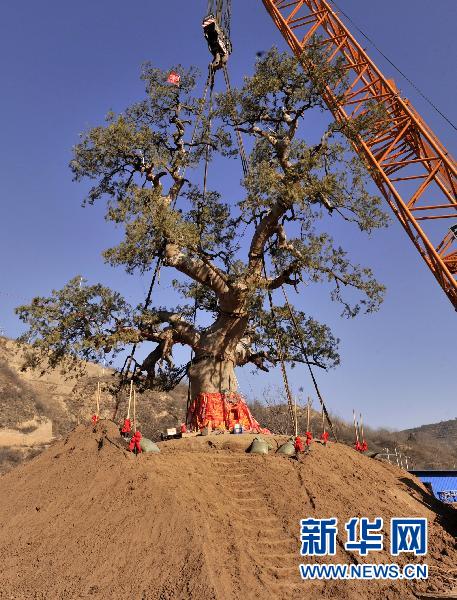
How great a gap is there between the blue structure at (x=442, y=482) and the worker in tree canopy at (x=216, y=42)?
1763 centimetres

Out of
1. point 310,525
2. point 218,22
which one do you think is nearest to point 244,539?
point 310,525

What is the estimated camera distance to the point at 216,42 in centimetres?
1888

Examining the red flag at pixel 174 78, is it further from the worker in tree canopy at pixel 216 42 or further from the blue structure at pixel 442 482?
the blue structure at pixel 442 482

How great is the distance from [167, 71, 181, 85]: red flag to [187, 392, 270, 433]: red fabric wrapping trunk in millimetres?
11214

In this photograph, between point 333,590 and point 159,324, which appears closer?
point 333,590

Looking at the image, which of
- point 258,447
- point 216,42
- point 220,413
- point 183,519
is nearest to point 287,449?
point 258,447

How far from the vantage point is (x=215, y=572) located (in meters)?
6.57

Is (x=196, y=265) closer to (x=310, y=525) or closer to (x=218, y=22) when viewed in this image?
(x=310, y=525)

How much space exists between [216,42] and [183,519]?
17.8 meters

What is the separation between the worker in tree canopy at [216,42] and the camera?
18469 mm

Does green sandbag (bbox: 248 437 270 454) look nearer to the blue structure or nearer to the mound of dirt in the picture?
the mound of dirt

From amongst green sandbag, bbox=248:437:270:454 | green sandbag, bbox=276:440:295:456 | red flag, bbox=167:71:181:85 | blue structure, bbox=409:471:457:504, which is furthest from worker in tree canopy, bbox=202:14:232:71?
blue structure, bbox=409:471:457:504

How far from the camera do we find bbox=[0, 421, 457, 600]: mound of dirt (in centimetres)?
668

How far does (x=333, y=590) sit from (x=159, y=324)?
10.5 m
